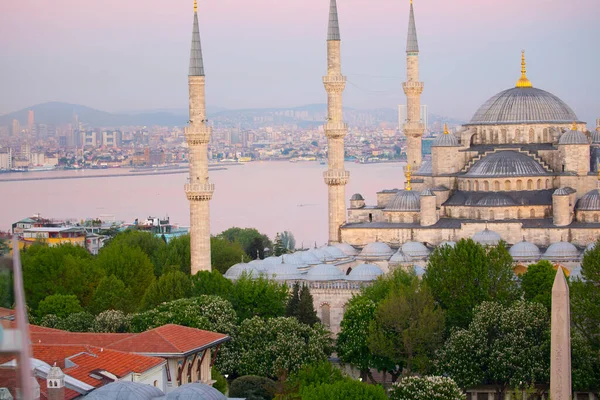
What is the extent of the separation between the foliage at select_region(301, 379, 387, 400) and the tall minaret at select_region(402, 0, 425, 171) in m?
27.0

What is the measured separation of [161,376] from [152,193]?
352 feet

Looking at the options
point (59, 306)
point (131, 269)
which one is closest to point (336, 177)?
point (131, 269)

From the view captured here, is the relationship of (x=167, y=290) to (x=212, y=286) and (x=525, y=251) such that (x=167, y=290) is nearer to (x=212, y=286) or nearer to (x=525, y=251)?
(x=212, y=286)

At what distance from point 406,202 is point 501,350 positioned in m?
16.1

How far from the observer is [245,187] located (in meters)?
146

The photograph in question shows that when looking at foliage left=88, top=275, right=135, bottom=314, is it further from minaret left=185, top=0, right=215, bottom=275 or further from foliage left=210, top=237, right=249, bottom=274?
foliage left=210, top=237, right=249, bottom=274

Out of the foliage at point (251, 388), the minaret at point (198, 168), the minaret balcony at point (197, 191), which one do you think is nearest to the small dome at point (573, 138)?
the minaret at point (198, 168)

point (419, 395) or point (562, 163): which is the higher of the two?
point (562, 163)

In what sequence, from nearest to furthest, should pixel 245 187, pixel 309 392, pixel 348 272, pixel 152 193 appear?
pixel 309 392 < pixel 348 272 < pixel 152 193 < pixel 245 187

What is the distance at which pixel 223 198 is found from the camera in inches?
4936

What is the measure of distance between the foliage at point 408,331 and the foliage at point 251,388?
3.63 meters

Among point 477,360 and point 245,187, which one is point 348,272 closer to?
point 477,360

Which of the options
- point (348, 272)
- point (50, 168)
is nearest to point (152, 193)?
point (50, 168)

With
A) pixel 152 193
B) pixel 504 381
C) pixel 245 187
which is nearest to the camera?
pixel 504 381
